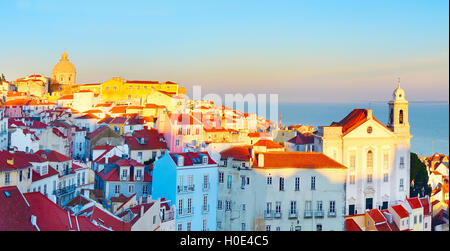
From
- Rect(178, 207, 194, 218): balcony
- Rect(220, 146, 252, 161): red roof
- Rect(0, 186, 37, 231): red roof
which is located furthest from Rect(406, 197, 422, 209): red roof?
Rect(0, 186, 37, 231): red roof

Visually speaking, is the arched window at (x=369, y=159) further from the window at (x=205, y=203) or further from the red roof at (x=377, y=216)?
the window at (x=205, y=203)

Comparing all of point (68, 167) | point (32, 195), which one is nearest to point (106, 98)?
point (68, 167)

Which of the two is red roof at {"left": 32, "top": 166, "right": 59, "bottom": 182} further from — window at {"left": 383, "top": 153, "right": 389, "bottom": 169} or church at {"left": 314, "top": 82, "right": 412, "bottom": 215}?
window at {"left": 383, "top": 153, "right": 389, "bottom": 169}

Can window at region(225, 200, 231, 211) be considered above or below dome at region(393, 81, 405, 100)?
below

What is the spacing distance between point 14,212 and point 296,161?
5.96m

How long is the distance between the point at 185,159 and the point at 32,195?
12.4 ft

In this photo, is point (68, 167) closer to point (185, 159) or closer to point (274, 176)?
point (185, 159)

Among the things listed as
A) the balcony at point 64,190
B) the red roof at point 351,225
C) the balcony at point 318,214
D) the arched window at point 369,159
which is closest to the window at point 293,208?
the balcony at point 318,214

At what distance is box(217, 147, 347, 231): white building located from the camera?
1110cm

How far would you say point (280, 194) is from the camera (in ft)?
36.5

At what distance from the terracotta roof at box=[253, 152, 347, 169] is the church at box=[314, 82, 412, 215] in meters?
1.82

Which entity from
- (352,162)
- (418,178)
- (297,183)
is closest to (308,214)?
(297,183)

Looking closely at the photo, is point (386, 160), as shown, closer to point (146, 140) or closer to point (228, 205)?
point (228, 205)

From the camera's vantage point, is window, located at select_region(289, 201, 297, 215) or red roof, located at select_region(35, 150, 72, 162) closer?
window, located at select_region(289, 201, 297, 215)
